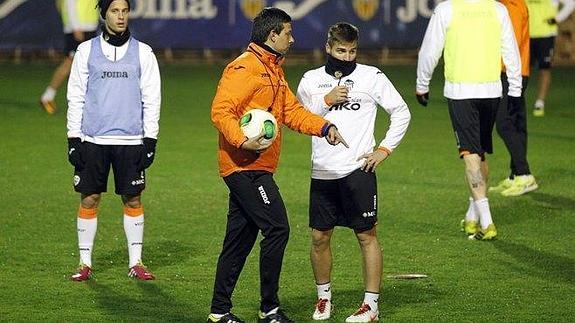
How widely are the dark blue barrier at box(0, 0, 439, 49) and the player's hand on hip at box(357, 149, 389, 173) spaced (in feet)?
61.8

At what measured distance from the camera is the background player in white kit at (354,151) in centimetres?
883

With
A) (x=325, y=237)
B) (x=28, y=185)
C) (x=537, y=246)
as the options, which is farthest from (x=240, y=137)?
(x=28, y=185)

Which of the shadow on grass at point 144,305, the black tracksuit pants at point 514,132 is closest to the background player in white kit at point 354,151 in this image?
the shadow on grass at point 144,305

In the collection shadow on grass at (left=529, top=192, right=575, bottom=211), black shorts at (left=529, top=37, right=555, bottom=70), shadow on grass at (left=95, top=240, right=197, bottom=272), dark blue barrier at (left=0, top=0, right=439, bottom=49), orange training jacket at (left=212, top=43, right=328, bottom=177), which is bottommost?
dark blue barrier at (left=0, top=0, right=439, bottom=49)

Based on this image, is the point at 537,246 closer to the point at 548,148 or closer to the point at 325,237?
the point at 325,237

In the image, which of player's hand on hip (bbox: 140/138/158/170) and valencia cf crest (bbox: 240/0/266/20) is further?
valencia cf crest (bbox: 240/0/266/20)

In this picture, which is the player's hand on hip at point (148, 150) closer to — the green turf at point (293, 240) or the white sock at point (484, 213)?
the green turf at point (293, 240)

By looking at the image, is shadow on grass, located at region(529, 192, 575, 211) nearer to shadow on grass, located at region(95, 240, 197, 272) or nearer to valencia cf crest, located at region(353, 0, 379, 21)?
shadow on grass, located at region(95, 240, 197, 272)

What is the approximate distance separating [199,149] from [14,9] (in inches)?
428

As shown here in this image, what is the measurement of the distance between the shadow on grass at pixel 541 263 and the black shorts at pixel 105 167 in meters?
2.96

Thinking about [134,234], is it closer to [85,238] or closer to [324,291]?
[85,238]

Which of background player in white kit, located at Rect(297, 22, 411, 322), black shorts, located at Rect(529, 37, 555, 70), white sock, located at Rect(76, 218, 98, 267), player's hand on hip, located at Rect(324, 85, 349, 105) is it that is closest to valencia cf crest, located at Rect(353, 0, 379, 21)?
black shorts, located at Rect(529, 37, 555, 70)

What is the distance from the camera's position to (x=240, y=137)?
809 centimetres

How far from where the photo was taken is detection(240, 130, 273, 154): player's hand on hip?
26.6 ft
